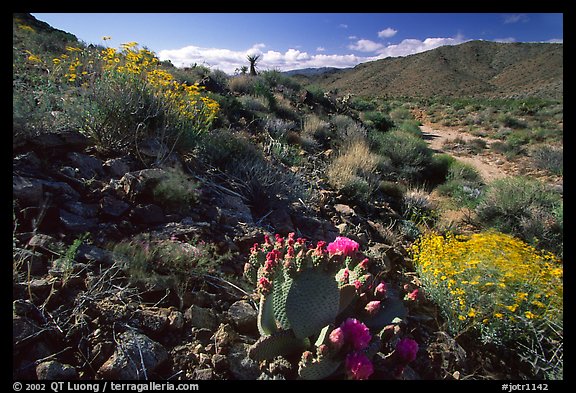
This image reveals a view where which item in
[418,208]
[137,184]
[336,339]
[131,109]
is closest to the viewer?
[336,339]

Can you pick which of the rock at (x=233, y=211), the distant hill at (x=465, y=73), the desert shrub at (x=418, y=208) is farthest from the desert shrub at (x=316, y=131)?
the distant hill at (x=465, y=73)

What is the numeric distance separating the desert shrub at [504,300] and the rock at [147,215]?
8.17 feet

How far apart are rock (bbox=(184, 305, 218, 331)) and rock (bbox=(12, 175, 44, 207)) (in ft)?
4.78

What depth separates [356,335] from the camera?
187 cm

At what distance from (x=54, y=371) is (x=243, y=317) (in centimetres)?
105

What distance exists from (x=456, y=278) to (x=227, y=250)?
2.10m

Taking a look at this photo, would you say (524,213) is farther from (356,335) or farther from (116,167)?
(116,167)

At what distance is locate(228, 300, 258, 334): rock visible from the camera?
7.32 feet

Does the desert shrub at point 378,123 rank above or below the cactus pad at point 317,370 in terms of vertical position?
above

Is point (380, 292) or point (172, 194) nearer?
point (380, 292)

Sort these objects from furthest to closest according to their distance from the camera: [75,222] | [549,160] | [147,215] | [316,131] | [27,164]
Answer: [549,160], [316,131], [147,215], [27,164], [75,222]

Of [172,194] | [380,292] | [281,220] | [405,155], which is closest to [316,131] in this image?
[405,155]

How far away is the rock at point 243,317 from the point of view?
87.8 inches

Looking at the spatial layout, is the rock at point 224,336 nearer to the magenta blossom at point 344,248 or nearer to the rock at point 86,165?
the magenta blossom at point 344,248
